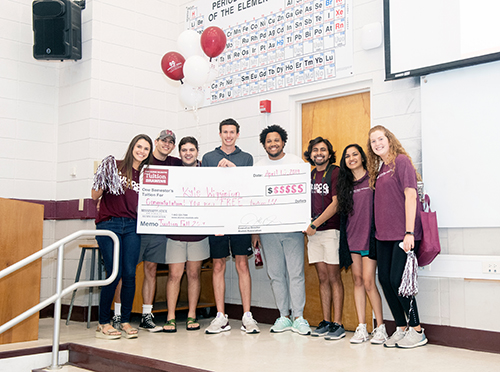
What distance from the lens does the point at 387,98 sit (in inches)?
159

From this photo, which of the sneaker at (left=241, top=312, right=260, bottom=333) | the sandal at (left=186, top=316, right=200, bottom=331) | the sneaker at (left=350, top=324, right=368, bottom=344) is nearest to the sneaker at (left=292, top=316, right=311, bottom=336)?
the sneaker at (left=241, top=312, right=260, bottom=333)

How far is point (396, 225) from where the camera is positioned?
338 centimetres

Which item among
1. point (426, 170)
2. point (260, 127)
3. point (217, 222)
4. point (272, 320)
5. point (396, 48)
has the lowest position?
point (272, 320)

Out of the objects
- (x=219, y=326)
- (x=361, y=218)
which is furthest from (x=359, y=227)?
(x=219, y=326)

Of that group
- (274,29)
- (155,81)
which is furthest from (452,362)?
(155,81)

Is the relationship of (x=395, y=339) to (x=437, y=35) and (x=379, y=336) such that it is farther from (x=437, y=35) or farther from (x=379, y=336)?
(x=437, y=35)

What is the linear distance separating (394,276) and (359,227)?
1.52 ft

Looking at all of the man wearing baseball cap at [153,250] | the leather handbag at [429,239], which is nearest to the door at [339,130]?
the leather handbag at [429,239]

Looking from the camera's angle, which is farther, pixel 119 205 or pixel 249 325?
pixel 249 325

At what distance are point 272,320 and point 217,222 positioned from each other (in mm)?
1221

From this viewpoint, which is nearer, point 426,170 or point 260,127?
point 426,170

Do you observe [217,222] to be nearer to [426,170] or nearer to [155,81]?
[426,170]

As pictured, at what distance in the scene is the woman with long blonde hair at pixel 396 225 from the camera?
11.0 feet

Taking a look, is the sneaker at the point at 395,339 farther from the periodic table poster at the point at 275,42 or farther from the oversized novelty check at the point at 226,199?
the periodic table poster at the point at 275,42
